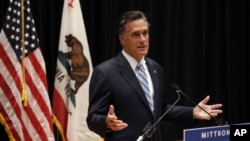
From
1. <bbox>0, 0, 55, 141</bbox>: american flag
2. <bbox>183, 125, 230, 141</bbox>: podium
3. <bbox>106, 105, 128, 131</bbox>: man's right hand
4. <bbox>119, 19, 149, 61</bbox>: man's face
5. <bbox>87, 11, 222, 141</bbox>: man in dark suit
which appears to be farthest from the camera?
<bbox>0, 0, 55, 141</bbox>: american flag

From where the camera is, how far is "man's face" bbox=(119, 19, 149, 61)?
9.90 feet

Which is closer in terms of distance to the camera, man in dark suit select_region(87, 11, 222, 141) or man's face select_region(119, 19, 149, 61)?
man in dark suit select_region(87, 11, 222, 141)

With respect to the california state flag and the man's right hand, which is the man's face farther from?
the california state flag

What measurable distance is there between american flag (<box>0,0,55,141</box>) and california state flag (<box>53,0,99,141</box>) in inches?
8.7

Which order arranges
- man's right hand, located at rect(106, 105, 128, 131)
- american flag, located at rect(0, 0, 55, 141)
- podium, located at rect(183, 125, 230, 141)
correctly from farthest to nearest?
american flag, located at rect(0, 0, 55, 141)
man's right hand, located at rect(106, 105, 128, 131)
podium, located at rect(183, 125, 230, 141)

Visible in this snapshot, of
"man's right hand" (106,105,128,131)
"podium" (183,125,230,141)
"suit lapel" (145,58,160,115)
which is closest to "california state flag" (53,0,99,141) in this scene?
"suit lapel" (145,58,160,115)

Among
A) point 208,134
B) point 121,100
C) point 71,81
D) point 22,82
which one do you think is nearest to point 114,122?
point 121,100

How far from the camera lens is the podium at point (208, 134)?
2.32 metres

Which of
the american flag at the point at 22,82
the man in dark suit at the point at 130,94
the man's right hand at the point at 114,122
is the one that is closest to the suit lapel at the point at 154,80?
the man in dark suit at the point at 130,94

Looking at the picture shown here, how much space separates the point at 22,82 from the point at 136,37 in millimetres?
1576

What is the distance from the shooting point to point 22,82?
4227 millimetres

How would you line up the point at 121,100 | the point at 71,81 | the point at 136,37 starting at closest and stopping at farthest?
the point at 121,100 < the point at 136,37 < the point at 71,81

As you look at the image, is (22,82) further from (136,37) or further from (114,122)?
(114,122)

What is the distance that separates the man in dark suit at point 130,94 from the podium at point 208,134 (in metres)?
0.40
